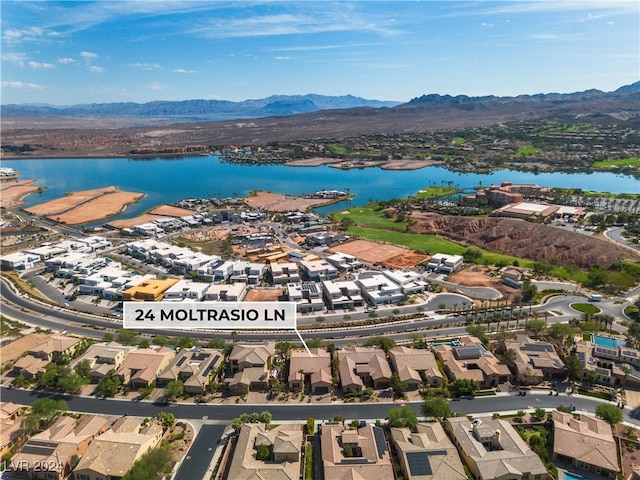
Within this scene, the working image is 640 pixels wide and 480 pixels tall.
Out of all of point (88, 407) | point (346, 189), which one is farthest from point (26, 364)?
point (346, 189)

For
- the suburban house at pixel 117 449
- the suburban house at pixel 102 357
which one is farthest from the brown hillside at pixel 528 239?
the suburban house at pixel 117 449

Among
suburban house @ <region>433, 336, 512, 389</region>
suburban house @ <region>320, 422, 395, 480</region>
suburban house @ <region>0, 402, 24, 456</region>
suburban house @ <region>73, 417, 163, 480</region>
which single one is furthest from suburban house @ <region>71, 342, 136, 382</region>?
suburban house @ <region>433, 336, 512, 389</region>

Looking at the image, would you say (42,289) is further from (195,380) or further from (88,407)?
(195,380)

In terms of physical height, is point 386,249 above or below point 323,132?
below

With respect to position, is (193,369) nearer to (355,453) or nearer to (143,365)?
(143,365)

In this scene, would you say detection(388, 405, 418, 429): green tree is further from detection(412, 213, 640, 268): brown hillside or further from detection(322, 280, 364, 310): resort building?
detection(412, 213, 640, 268): brown hillside

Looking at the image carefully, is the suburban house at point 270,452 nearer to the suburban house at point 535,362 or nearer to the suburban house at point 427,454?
the suburban house at point 427,454

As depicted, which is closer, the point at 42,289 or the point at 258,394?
the point at 258,394
